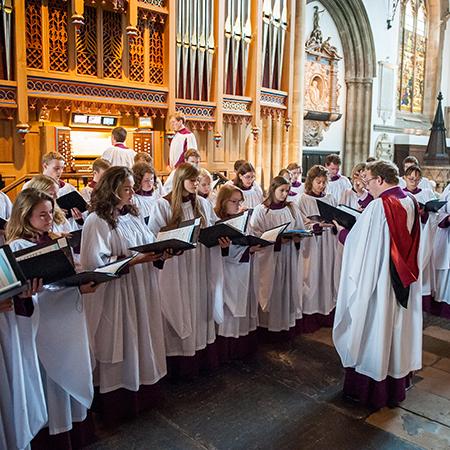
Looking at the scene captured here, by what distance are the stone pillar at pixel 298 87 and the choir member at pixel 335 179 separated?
3.57 meters

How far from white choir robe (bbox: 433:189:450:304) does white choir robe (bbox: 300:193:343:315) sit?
153 cm

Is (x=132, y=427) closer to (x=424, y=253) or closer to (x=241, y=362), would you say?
(x=241, y=362)

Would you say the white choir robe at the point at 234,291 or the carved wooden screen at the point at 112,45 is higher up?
the carved wooden screen at the point at 112,45

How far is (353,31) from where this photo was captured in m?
13.1

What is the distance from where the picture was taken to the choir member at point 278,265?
4473 millimetres

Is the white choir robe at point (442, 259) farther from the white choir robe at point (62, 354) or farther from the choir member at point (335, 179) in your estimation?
the white choir robe at point (62, 354)

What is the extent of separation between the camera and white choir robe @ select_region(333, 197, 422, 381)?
3.31 metres

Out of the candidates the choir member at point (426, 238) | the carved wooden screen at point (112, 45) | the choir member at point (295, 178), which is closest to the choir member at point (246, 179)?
the choir member at point (295, 178)

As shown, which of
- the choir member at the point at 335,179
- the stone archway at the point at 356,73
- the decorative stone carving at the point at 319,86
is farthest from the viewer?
the stone archway at the point at 356,73

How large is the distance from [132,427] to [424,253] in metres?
4.02

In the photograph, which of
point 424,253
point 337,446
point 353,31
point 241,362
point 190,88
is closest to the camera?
point 337,446


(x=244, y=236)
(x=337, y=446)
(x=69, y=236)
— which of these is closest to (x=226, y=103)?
(x=244, y=236)

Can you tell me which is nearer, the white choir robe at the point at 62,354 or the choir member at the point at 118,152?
the white choir robe at the point at 62,354

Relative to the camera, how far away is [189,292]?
12.3 ft
